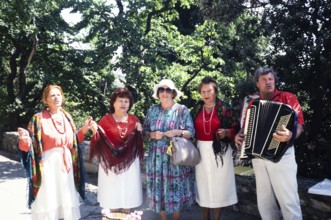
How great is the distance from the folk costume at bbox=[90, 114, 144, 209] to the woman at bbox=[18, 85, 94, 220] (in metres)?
0.26

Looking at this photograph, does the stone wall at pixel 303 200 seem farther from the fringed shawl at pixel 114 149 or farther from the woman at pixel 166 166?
the fringed shawl at pixel 114 149

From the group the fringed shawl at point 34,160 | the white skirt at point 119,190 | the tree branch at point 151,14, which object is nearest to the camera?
the fringed shawl at point 34,160

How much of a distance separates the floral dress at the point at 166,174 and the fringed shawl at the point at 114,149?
0.69 ft

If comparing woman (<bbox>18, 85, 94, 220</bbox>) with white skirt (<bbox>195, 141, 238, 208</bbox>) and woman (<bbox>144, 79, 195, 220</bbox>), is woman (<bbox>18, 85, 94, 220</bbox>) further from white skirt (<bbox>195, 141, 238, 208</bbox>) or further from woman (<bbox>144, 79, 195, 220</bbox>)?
white skirt (<bbox>195, 141, 238, 208</bbox>)

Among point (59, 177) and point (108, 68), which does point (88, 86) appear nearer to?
point (108, 68)

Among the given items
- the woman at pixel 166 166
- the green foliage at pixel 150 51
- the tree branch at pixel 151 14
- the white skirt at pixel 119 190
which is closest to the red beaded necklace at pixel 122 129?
the woman at pixel 166 166

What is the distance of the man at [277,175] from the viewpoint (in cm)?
305

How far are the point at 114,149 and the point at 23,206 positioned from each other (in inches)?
85.1

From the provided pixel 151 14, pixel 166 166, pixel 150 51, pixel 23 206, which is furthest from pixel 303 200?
pixel 151 14

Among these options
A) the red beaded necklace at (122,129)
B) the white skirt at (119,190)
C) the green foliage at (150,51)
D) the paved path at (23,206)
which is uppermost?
the green foliage at (150,51)

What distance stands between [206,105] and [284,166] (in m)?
1.12

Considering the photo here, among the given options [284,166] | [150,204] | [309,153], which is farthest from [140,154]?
[309,153]

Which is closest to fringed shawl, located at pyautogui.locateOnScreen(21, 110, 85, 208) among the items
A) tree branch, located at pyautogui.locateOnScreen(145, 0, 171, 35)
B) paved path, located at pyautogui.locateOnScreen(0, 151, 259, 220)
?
paved path, located at pyautogui.locateOnScreen(0, 151, 259, 220)

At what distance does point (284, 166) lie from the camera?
304 cm
